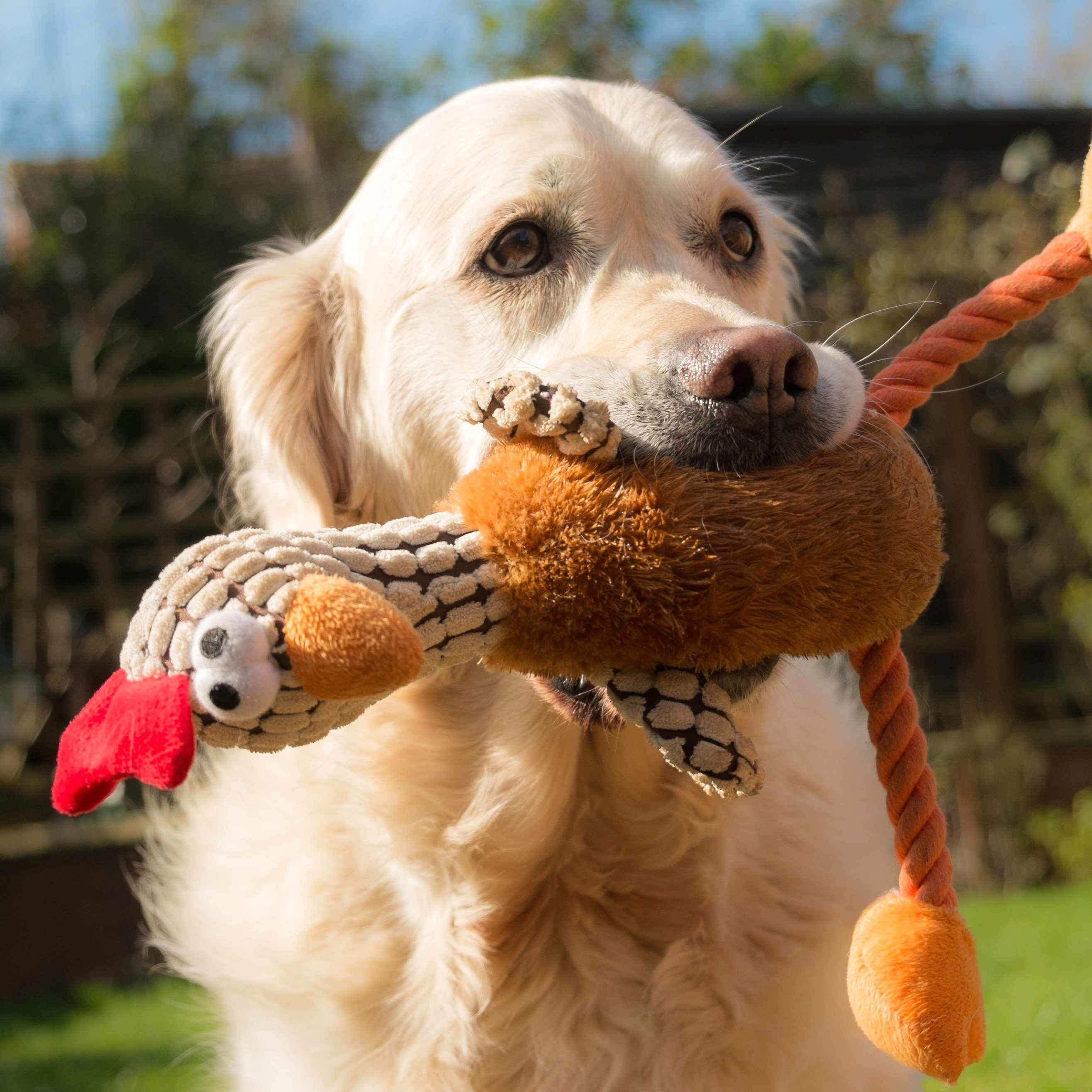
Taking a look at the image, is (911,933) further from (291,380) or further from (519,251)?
(291,380)

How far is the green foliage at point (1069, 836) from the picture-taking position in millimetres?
5730

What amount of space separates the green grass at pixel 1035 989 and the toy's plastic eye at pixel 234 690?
91.9 inches

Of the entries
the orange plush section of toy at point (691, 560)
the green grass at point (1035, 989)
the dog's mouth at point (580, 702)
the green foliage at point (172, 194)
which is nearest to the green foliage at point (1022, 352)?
the green grass at point (1035, 989)

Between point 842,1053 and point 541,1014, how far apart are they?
20.3 inches

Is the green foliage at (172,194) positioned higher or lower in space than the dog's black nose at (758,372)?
lower

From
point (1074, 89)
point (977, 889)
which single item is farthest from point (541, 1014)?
point (1074, 89)

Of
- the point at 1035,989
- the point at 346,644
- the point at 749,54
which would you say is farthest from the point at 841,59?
the point at 346,644

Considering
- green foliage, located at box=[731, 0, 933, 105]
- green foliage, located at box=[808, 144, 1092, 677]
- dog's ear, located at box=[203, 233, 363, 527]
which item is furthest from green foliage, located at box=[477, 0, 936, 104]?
dog's ear, located at box=[203, 233, 363, 527]

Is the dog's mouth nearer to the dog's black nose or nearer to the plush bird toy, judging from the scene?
the plush bird toy

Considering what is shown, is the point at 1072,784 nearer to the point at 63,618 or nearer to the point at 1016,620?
the point at 1016,620

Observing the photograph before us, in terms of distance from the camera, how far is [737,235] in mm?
2354

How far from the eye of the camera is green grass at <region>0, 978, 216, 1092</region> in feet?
13.6

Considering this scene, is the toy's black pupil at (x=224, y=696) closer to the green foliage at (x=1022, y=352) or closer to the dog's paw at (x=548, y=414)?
the dog's paw at (x=548, y=414)

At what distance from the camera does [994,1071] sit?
11.6ft
